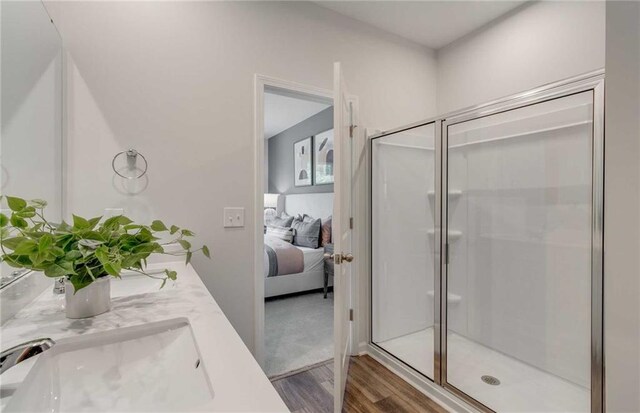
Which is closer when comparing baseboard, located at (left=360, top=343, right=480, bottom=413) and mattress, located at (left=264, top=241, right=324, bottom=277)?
baseboard, located at (left=360, top=343, right=480, bottom=413)

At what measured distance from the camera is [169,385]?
2.39 ft

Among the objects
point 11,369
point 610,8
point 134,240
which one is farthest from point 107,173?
point 610,8

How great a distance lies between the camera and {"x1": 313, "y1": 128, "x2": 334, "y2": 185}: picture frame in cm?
430

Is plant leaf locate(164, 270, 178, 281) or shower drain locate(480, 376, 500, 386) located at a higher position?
plant leaf locate(164, 270, 178, 281)

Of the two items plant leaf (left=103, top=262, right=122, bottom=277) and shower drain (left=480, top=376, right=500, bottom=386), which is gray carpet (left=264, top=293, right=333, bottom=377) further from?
plant leaf (left=103, top=262, right=122, bottom=277)

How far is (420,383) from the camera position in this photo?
6.31 feet

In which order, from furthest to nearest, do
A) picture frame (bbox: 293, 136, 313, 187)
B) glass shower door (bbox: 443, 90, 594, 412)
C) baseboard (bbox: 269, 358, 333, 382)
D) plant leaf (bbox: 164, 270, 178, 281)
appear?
picture frame (bbox: 293, 136, 313, 187)
baseboard (bbox: 269, 358, 333, 382)
glass shower door (bbox: 443, 90, 594, 412)
plant leaf (bbox: 164, 270, 178, 281)

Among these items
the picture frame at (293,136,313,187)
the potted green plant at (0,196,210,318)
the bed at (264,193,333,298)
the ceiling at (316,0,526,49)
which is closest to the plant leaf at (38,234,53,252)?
the potted green plant at (0,196,210,318)

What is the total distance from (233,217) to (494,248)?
1.90 metres

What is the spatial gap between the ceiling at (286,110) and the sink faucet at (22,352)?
3.60m

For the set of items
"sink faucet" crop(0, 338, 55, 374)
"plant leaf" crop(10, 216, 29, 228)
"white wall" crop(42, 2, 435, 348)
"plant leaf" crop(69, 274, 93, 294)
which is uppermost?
"white wall" crop(42, 2, 435, 348)

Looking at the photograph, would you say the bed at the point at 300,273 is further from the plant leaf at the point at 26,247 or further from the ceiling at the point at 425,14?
the plant leaf at the point at 26,247

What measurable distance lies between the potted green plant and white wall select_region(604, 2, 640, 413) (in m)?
1.09

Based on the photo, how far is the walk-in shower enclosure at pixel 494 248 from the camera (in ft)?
5.89
